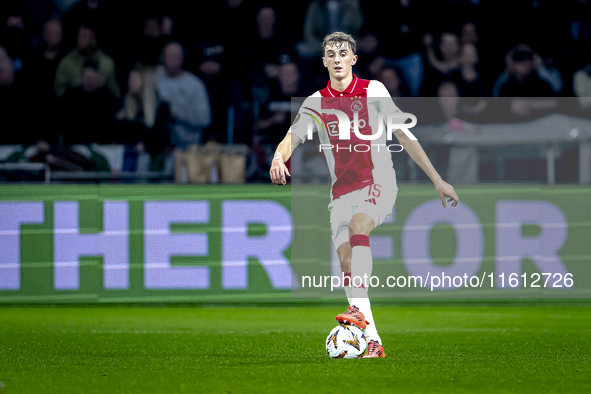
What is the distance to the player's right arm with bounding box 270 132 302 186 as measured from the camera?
448 cm

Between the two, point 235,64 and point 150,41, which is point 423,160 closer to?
point 235,64

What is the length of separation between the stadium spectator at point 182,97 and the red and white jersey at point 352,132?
4.45 m

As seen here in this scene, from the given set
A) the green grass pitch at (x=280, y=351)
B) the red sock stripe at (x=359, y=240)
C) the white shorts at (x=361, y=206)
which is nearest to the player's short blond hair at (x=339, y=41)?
the white shorts at (x=361, y=206)

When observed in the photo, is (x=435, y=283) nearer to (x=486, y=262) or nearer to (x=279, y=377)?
(x=486, y=262)

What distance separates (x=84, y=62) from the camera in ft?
31.3

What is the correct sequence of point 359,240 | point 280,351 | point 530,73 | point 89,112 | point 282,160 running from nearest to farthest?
point 282,160
point 359,240
point 280,351
point 89,112
point 530,73

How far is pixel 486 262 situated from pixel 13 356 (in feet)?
15.6

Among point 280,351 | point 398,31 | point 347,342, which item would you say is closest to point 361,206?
point 347,342

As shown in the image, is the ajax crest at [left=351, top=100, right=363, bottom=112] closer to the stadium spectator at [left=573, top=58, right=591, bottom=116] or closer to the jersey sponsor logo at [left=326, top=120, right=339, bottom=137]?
the jersey sponsor logo at [left=326, top=120, right=339, bottom=137]

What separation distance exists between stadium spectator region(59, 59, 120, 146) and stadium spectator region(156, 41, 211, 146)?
0.63 m

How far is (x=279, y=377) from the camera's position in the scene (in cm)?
419

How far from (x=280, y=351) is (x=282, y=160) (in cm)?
143

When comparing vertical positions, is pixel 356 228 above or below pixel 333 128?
below

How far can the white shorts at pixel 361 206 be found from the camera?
4.89m
